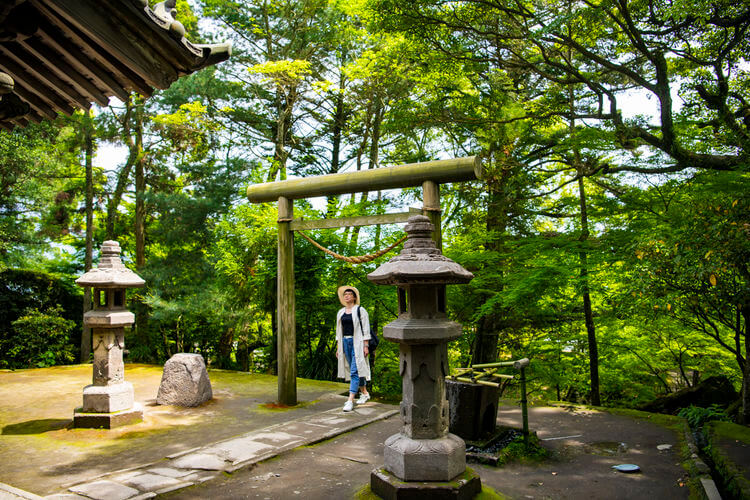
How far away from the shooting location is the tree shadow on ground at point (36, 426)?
6.19m

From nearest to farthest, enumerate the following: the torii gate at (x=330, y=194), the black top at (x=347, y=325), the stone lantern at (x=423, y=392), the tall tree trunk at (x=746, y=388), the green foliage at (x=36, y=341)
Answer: the stone lantern at (x=423, y=392) → the tall tree trunk at (x=746, y=388) → the torii gate at (x=330, y=194) → the black top at (x=347, y=325) → the green foliage at (x=36, y=341)

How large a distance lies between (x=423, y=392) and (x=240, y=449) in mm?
2556

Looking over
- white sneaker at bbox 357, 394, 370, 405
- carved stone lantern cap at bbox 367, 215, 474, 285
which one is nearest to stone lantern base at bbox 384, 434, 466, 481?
carved stone lantern cap at bbox 367, 215, 474, 285

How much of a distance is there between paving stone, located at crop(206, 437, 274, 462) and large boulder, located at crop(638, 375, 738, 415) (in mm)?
7310

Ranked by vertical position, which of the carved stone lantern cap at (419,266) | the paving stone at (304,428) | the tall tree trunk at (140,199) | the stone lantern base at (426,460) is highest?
the tall tree trunk at (140,199)

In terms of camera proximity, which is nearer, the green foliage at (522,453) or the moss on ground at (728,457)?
the moss on ground at (728,457)

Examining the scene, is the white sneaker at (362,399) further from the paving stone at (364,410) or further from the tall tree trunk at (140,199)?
the tall tree trunk at (140,199)

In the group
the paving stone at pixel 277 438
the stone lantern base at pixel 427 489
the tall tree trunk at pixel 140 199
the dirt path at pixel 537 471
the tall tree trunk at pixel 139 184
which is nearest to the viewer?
the stone lantern base at pixel 427 489

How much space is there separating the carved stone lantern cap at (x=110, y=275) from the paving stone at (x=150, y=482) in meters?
2.92

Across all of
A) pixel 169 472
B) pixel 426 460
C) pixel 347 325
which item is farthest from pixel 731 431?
pixel 169 472

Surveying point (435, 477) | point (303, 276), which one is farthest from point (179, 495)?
point (303, 276)

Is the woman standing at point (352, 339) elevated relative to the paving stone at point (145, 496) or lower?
elevated

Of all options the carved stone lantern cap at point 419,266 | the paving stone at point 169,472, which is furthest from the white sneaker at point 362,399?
the carved stone lantern cap at point 419,266

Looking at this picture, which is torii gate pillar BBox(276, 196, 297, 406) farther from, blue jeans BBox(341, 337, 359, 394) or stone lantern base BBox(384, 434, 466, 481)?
stone lantern base BBox(384, 434, 466, 481)
